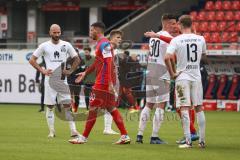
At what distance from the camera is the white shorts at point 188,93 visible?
46.2 feet

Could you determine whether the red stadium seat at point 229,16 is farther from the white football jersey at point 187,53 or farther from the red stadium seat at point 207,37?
the white football jersey at point 187,53

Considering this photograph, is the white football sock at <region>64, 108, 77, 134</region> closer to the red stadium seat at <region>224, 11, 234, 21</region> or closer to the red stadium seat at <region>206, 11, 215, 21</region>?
the red stadium seat at <region>224, 11, 234, 21</region>

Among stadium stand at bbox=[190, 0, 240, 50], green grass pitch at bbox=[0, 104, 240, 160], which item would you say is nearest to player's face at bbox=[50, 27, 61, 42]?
green grass pitch at bbox=[0, 104, 240, 160]

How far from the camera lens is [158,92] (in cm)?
1523

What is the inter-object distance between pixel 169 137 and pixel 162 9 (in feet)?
70.2

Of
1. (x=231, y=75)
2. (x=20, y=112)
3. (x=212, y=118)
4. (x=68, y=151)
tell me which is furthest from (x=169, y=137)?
(x=231, y=75)

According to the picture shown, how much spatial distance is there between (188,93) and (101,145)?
6.31 ft

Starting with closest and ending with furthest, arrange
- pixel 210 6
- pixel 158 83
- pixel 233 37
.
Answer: pixel 158 83 < pixel 233 37 < pixel 210 6

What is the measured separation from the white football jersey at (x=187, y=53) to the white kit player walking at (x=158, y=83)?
849 millimetres

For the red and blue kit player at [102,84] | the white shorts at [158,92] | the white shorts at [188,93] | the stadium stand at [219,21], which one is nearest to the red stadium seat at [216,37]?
the stadium stand at [219,21]

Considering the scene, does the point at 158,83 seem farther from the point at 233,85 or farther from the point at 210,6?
the point at 210,6

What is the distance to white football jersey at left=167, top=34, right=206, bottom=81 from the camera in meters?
14.1

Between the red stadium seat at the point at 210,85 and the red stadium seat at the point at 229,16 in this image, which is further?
the red stadium seat at the point at 229,16

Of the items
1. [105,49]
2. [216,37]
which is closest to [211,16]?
[216,37]
